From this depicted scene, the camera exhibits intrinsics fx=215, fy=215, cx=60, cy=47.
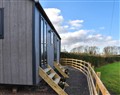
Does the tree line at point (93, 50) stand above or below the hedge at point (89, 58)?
above

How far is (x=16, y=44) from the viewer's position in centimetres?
830

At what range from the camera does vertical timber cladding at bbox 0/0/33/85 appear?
321 inches

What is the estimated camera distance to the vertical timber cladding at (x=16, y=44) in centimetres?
816

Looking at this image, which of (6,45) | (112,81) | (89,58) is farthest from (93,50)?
(6,45)

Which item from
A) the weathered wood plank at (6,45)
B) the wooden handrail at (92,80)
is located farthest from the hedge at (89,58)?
the weathered wood plank at (6,45)

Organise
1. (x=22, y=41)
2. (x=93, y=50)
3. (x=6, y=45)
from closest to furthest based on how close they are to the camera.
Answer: (x=22, y=41) → (x=6, y=45) → (x=93, y=50)

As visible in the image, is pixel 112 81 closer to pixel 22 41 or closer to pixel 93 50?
pixel 22 41

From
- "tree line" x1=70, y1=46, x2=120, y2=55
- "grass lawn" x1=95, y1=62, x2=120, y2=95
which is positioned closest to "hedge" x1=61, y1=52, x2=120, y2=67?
"tree line" x1=70, y1=46, x2=120, y2=55

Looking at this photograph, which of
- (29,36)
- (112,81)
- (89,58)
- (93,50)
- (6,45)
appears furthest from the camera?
(93,50)

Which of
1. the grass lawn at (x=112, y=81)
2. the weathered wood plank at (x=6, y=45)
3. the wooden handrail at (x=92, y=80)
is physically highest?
the weathered wood plank at (x=6, y=45)

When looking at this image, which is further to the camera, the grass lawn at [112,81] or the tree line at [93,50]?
the tree line at [93,50]

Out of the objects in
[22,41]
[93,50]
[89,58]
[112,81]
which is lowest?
[112,81]

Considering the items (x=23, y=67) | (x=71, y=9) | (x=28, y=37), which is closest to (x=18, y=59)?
(x=23, y=67)

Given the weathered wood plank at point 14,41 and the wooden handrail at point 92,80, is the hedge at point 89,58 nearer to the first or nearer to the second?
the wooden handrail at point 92,80
